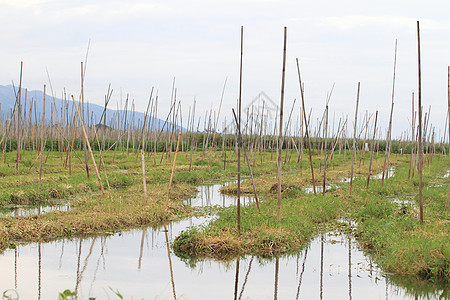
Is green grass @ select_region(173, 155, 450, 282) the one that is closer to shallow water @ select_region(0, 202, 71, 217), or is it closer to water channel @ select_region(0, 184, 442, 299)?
water channel @ select_region(0, 184, 442, 299)

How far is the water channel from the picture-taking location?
5.92 meters

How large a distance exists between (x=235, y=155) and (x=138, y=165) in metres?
8.66

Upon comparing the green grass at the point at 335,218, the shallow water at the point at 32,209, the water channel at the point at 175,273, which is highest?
the green grass at the point at 335,218

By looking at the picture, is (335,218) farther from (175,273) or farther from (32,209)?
(32,209)

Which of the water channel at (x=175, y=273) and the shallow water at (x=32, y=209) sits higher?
the shallow water at (x=32, y=209)

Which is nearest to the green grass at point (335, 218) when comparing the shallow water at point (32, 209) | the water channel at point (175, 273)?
the water channel at point (175, 273)

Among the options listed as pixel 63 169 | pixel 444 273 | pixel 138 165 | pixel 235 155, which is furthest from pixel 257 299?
pixel 235 155

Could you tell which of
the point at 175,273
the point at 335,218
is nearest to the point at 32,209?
the point at 175,273

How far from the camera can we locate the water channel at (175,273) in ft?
19.4

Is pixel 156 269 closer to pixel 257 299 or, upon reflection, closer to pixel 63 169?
pixel 257 299

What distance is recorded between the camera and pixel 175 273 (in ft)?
22.1

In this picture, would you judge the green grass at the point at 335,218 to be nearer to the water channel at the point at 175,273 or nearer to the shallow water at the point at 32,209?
the water channel at the point at 175,273

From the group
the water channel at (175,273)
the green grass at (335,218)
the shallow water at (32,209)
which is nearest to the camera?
the water channel at (175,273)

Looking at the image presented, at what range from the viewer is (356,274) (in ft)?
22.0
